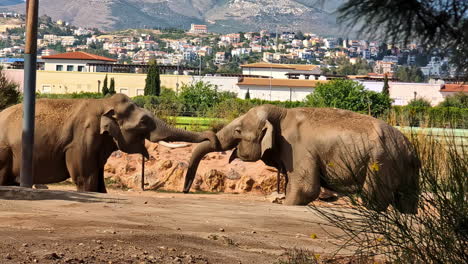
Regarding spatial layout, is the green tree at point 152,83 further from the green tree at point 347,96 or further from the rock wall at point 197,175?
the rock wall at point 197,175

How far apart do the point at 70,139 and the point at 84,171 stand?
658mm

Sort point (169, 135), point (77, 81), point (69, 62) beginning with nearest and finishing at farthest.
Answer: point (169, 135), point (77, 81), point (69, 62)

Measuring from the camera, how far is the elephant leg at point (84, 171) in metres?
16.5

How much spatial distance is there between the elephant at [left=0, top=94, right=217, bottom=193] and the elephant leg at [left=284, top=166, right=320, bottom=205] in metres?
3.11

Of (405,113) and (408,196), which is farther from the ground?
(405,113)

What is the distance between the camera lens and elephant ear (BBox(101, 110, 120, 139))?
660 inches

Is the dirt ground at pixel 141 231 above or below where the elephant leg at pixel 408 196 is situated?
below

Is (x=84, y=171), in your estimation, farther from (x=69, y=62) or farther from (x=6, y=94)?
(x=69, y=62)

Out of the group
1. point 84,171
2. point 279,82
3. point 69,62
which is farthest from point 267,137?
point 69,62

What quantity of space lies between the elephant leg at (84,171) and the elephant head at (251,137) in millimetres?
2300

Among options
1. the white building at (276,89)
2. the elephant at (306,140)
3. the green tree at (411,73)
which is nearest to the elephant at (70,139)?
the elephant at (306,140)

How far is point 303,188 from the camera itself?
16.3 meters

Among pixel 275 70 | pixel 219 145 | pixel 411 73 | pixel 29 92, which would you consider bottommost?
pixel 219 145

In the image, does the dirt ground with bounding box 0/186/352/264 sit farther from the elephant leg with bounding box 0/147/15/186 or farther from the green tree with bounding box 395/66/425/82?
the elephant leg with bounding box 0/147/15/186
